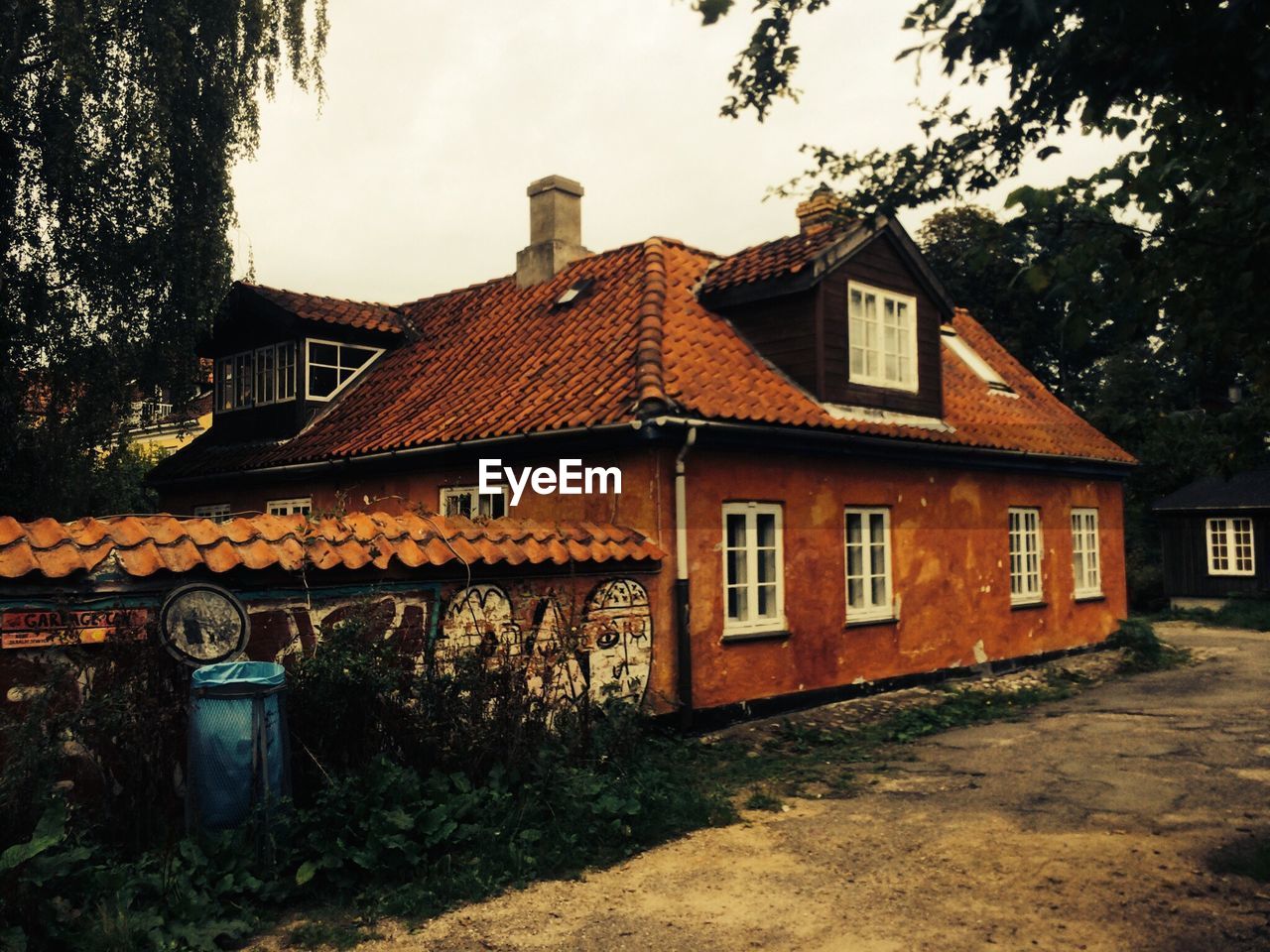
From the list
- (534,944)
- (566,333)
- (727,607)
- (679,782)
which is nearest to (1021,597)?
(727,607)

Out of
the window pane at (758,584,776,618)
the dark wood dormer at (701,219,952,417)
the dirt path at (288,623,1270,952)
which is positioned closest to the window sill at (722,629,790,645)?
the window pane at (758,584,776,618)

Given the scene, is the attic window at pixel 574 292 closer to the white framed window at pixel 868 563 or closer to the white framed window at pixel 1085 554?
the white framed window at pixel 868 563

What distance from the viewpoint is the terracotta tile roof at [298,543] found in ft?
20.8

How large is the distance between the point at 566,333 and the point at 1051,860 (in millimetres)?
8991

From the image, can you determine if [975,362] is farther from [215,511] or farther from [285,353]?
[215,511]

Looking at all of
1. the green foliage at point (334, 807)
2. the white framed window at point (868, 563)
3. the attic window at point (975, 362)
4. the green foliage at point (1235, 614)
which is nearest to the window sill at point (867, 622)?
the white framed window at point (868, 563)

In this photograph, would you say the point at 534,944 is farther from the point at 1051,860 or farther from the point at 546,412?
the point at 546,412

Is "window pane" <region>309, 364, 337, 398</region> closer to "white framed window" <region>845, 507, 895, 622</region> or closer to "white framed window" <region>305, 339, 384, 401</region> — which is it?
"white framed window" <region>305, 339, 384, 401</region>

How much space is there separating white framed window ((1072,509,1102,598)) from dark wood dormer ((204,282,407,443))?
11.7m

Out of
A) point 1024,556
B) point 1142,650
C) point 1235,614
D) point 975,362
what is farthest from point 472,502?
point 1235,614

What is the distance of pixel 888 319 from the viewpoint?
1374 cm

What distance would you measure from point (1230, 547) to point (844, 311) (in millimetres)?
22620

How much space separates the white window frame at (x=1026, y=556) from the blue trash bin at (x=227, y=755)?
39.8 feet

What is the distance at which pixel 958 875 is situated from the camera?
6.16m
